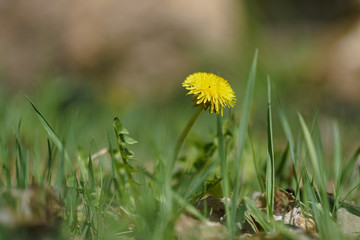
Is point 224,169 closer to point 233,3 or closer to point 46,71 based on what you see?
point 46,71

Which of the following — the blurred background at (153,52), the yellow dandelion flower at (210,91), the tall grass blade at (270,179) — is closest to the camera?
the tall grass blade at (270,179)

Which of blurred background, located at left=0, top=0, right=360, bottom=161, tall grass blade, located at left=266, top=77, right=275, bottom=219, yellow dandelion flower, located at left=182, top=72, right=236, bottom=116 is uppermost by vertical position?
blurred background, located at left=0, top=0, right=360, bottom=161

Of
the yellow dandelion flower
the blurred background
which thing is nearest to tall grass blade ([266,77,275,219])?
the yellow dandelion flower

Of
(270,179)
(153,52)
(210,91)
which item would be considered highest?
(153,52)

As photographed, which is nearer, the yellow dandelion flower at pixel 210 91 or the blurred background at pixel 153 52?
the yellow dandelion flower at pixel 210 91

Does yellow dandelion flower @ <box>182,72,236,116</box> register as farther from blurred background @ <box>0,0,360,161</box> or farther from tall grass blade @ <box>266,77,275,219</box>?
blurred background @ <box>0,0,360,161</box>

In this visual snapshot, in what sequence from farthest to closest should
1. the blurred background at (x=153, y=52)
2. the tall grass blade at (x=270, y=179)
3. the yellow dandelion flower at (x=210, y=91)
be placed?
the blurred background at (x=153, y=52), the yellow dandelion flower at (x=210, y=91), the tall grass blade at (x=270, y=179)

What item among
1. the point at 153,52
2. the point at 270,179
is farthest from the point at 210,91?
the point at 153,52

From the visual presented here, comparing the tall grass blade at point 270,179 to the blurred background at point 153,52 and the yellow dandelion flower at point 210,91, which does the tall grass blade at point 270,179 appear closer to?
the yellow dandelion flower at point 210,91

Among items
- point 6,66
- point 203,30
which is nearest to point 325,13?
point 203,30

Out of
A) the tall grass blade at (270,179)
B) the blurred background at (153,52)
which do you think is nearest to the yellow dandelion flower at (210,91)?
the tall grass blade at (270,179)

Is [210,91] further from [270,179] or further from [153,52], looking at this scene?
[153,52]
